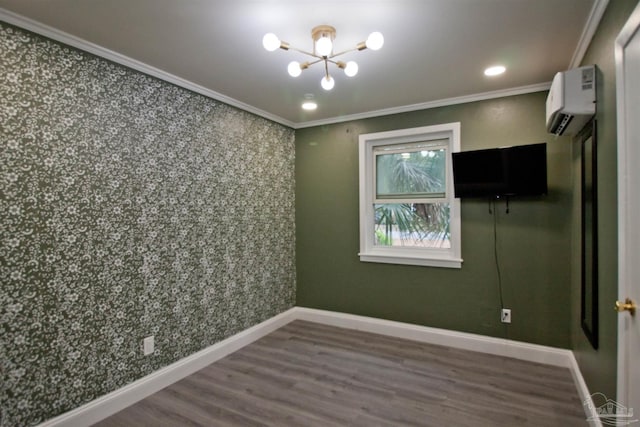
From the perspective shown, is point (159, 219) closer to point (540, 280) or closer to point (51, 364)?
point (51, 364)

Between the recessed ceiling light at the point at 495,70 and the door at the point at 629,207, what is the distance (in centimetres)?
121

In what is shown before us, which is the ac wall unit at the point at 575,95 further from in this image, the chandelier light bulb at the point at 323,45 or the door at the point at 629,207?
the chandelier light bulb at the point at 323,45

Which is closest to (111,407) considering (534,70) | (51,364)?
(51,364)

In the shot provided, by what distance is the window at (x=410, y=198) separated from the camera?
357 cm

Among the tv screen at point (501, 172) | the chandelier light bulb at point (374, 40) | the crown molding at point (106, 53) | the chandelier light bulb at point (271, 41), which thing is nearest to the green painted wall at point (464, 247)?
the tv screen at point (501, 172)

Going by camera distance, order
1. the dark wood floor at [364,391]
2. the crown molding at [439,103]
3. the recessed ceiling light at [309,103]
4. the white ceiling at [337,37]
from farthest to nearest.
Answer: the recessed ceiling light at [309,103], the crown molding at [439,103], the dark wood floor at [364,391], the white ceiling at [337,37]

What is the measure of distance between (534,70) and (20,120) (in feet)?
12.0

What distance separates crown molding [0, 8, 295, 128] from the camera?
1.97 meters

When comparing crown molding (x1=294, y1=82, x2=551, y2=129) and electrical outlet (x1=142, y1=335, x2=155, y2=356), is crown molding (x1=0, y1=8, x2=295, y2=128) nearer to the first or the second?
crown molding (x1=294, y1=82, x2=551, y2=129)

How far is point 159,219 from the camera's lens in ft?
8.94

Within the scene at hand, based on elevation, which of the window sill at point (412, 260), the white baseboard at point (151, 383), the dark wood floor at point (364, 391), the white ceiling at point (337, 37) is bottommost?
the dark wood floor at point (364, 391)

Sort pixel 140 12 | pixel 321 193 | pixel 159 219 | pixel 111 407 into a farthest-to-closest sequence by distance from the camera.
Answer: pixel 321 193 < pixel 159 219 < pixel 111 407 < pixel 140 12

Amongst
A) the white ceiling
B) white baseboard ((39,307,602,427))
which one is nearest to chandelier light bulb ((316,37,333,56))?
the white ceiling

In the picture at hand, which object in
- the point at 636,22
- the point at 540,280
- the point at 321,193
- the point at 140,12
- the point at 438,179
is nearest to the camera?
the point at 636,22
